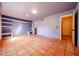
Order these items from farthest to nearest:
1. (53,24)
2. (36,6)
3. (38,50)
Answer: (53,24), (36,6), (38,50)

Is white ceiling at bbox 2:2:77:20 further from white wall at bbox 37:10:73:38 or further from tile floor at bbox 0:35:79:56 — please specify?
tile floor at bbox 0:35:79:56

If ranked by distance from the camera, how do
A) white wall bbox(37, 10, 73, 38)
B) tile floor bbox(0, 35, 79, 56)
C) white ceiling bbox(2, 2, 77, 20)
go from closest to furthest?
tile floor bbox(0, 35, 79, 56), white ceiling bbox(2, 2, 77, 20), white wall bbox(37, 10, 73, 38)

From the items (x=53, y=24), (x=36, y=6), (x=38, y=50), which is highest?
(x=36, y=6)

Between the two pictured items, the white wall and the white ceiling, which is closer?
the white ceiling

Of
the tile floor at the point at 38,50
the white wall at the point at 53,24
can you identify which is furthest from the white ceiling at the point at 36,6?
the tile floor at the point at 38,50

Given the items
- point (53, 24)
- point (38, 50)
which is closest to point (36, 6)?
point (38, 50)

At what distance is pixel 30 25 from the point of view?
9.03 meters

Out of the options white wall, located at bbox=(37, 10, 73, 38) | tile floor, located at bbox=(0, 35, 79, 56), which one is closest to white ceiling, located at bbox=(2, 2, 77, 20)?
white wall, located at bbox=(37, 10, 73, 38)

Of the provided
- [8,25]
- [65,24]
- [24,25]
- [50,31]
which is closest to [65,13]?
[50,31]

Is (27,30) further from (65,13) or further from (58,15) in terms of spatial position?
→ (65,13)

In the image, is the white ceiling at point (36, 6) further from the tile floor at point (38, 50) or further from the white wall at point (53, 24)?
the tile floor at point (38, 50)

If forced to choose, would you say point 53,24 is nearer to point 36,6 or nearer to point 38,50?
point 36,6

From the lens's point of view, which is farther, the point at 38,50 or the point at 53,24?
the point at 53,24

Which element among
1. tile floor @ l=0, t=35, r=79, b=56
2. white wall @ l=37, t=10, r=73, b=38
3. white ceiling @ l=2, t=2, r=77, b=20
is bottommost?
tile floor @ l=0, t=35, r=79, b=56
